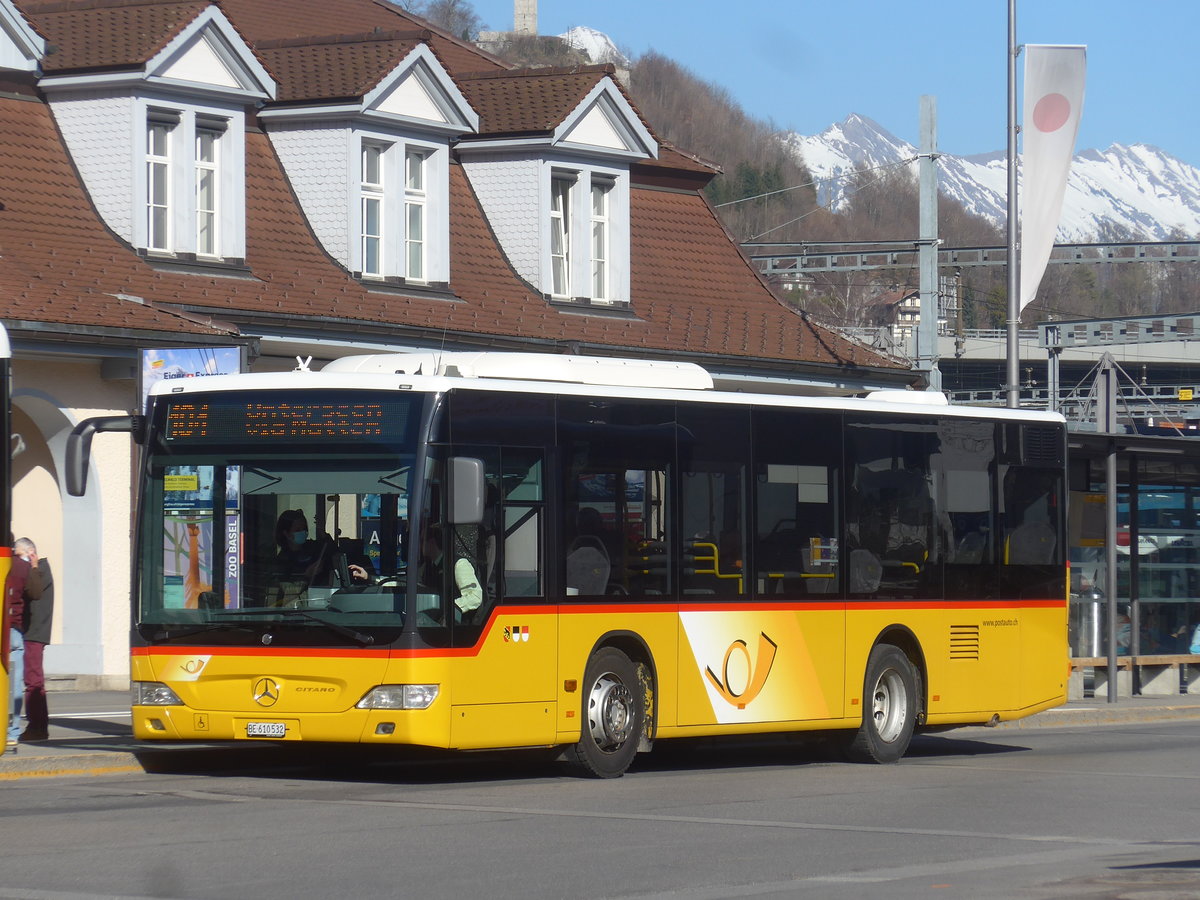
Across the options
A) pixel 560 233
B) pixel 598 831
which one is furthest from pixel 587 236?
pixel 598 831

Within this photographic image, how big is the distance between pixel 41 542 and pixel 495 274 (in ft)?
26.2

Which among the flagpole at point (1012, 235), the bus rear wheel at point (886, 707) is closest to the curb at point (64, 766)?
the bus rear wheel at point (886, 707)

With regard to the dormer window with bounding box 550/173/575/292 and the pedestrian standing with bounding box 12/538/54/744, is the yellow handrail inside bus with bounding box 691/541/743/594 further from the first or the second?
the dormer window with bounding box 550/173/575/292

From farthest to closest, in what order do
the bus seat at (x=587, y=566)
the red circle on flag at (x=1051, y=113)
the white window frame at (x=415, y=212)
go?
1. the red circle on flag at (x=1051, y=113)
2. the white window frame at (x=415, y=212)
3. the bus seat at (x=587, y=566)

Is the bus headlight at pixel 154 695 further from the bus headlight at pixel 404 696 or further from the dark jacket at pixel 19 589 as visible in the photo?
the dark jacket at pixel 19 589

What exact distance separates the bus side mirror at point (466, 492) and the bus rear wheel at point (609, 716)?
5.50 feet

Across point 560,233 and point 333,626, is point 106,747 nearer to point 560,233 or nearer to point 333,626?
point 333,626

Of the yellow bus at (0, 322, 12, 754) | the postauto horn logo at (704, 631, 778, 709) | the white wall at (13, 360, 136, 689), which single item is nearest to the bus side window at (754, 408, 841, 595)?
the postauto horn logo at (704, 631, 778, 709)

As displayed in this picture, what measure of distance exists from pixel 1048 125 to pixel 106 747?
1632 centimetres

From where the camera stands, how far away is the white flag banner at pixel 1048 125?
27.7 meters

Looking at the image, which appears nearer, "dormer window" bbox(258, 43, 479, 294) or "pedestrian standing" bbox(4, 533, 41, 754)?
"pedestrian standing" bbox(4, 533, 41, 754)

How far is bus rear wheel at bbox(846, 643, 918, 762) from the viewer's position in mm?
17547

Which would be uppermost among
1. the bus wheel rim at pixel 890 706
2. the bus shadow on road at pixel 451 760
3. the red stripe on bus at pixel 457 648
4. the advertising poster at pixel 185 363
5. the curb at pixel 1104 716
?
the advertising poster at pixel 185 363

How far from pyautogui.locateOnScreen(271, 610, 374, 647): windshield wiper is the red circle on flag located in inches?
656
